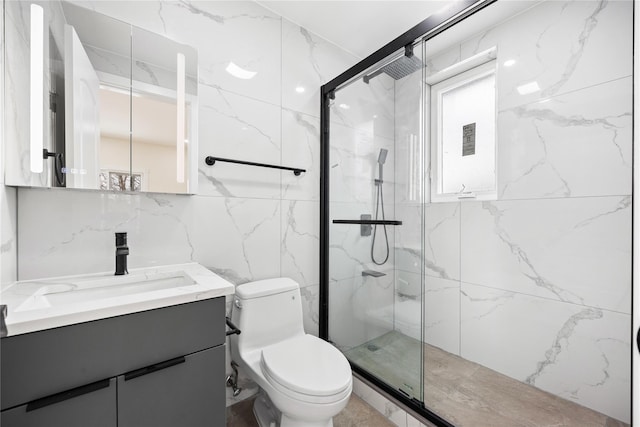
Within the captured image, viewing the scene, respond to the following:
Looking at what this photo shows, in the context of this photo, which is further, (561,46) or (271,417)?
(561,46)

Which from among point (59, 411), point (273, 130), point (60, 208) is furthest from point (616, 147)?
point (60, 208)

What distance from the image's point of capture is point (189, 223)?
4.95ft

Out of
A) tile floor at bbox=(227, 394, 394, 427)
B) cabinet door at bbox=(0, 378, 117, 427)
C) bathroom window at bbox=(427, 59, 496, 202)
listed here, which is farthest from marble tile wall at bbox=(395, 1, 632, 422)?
cabinet door at bbox=(0, 378, 117, 427)

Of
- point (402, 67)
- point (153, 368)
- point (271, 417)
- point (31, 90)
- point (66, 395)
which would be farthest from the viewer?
point (402, 67)

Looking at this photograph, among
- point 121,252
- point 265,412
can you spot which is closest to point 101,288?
point 121,252

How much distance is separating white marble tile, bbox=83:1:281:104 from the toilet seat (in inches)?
56.9

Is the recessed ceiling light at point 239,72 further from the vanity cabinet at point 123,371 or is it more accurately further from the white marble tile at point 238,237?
the vanity cabinet at point 123,371

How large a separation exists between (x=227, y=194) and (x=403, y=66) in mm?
1202

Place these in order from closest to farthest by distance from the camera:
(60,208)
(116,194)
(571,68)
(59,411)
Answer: (59,411) < (60,208) < (116,194) < (571,68)

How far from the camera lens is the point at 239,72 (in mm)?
1690

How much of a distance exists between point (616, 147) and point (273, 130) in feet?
6.15

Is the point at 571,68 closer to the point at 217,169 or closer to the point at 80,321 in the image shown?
the point at 217,169

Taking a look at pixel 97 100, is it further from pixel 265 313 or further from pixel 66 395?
pixel 265 313

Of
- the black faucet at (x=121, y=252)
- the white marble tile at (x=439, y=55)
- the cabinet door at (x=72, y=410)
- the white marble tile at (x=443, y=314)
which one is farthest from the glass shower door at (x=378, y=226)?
the cabinet door at (x=72, y=410)
